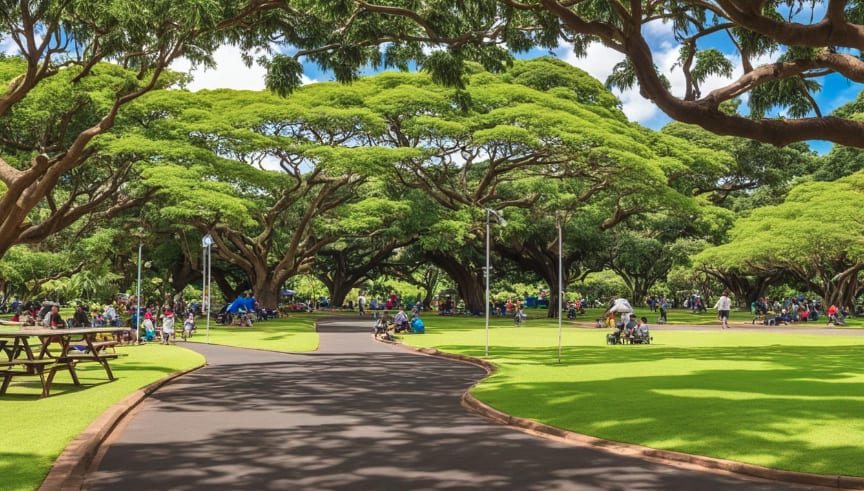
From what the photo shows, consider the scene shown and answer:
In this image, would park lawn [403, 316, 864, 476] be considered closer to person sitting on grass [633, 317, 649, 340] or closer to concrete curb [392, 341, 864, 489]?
concrete curb [392, 341, 864, 489]

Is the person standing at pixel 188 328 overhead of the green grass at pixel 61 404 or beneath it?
overhead

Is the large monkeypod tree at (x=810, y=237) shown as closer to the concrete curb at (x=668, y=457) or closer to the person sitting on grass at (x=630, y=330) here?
the person sitting on grass at (x=630, y=330)

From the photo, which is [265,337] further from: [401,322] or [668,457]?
[668,457]

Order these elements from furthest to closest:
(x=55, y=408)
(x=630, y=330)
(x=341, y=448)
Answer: (x=630, y=330), (x=55, y=408), (x=341, y=448)

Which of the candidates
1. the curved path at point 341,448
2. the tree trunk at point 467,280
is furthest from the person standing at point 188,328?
the tree trunk at point 467,280

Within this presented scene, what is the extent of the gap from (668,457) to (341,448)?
11.2ft

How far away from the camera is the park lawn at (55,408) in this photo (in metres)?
7.27

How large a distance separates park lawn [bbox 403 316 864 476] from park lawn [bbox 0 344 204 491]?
18.6 ft

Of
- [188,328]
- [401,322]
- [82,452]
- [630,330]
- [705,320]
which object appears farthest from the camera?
[705,320]

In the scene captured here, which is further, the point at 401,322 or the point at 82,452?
the point at 401,322

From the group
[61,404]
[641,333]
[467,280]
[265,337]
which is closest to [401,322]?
[265,337]

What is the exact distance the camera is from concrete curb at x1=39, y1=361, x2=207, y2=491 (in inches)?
265

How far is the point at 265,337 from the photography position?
2809 cm

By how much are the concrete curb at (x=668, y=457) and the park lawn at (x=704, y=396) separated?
0.25 meters
